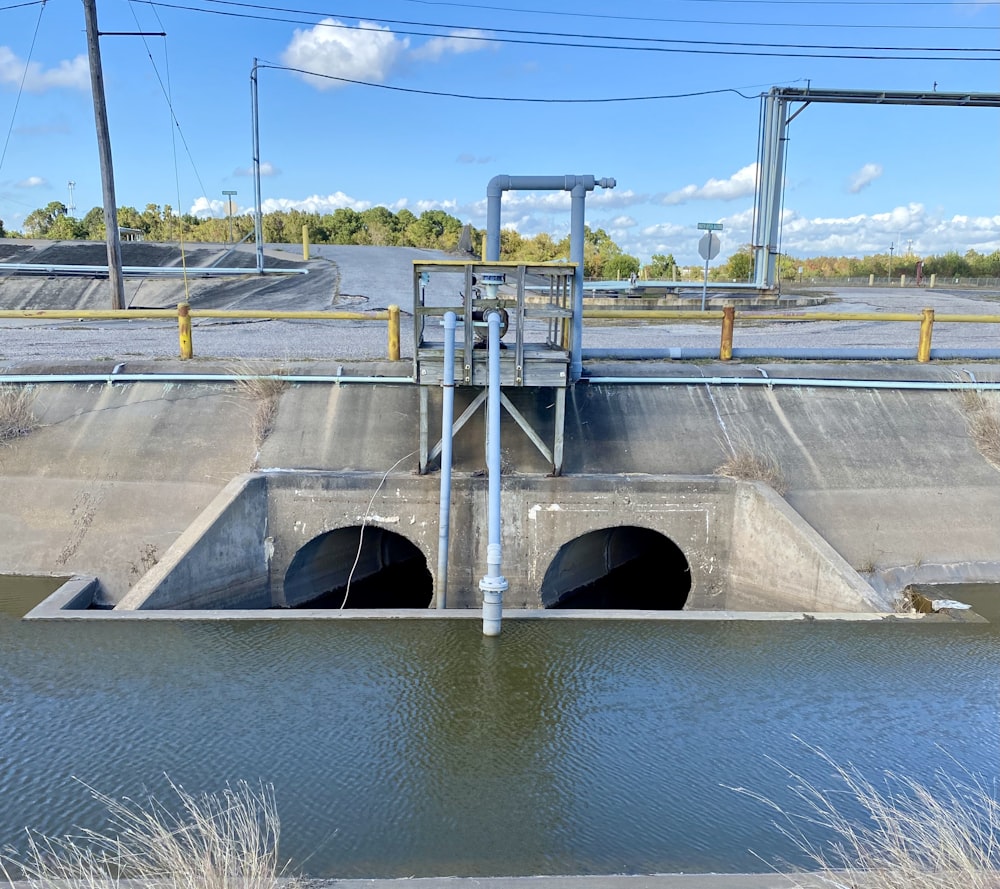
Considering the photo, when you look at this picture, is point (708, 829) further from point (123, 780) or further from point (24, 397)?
point (24, 397)

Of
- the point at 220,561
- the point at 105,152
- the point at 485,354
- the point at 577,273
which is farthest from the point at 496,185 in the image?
the point at 105,152

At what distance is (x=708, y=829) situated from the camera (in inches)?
198

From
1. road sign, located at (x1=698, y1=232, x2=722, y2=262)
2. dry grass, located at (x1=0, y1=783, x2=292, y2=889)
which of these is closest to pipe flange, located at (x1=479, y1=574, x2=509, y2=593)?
dry grass, located at (x1=0, y1=783, x2=292, y2=889)

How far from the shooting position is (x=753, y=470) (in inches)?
400

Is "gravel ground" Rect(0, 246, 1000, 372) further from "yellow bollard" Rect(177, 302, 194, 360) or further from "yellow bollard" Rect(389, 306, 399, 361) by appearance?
"yellow bollard" Rect(389, 306, 399, 361)

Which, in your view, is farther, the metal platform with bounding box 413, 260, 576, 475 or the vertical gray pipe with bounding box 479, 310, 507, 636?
the metal platform with bounding box 413, 260, 576, 475

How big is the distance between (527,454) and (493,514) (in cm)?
259

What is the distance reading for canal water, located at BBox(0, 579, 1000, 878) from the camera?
497 centimetres

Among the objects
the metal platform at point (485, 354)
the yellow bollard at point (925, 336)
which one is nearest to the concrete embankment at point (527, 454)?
the metal platform at point (485, 354)

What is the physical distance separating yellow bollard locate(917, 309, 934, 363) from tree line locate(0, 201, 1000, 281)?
35332mm

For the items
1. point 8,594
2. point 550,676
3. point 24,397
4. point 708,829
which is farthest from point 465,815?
point 24,397

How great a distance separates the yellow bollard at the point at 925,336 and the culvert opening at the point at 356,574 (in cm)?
812

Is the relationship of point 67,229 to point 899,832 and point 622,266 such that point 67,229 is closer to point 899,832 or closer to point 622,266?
point 622,266

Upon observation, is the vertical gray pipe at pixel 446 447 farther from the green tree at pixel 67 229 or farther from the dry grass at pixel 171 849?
the green tree at pixel 67 229
